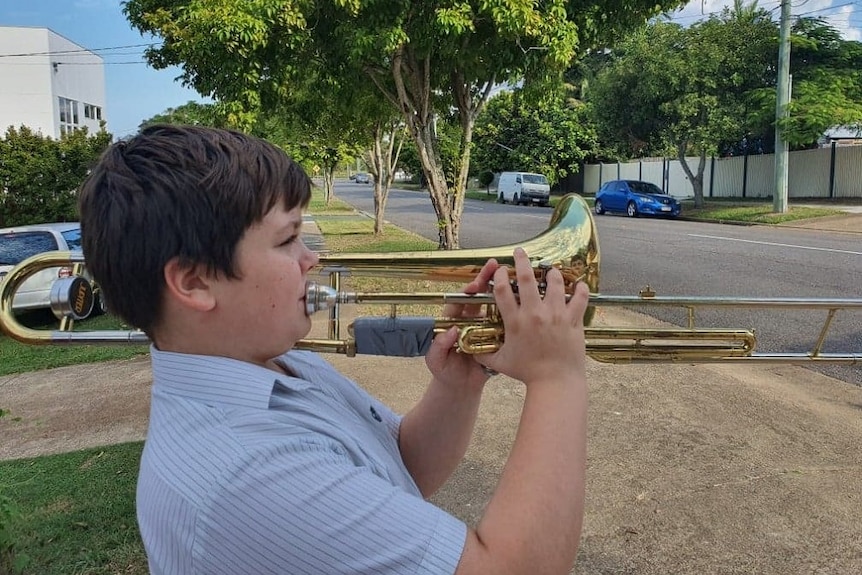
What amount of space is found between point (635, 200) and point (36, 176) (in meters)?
17.0

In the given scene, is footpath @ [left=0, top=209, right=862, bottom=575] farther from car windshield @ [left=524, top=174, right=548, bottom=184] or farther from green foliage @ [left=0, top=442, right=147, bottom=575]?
car windshield @ [left=524, top=174, right=548, bottom=184]

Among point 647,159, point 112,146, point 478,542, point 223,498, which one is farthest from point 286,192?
point 647,159

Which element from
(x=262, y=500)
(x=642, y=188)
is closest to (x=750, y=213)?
(x=642, y=188)

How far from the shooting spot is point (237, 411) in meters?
0.95

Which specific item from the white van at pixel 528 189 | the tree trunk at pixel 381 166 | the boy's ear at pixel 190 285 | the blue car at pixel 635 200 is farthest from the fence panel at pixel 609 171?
the boy's ear at pixel 190 285

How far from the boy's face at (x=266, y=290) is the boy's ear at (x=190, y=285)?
0.02m

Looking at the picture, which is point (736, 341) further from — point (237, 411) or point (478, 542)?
point (237, 411)

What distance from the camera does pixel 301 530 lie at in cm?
86

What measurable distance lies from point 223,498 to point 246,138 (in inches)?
21.2

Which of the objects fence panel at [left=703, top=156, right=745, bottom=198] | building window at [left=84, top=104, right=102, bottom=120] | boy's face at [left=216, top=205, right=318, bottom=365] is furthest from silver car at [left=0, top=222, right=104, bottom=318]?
building window at [left=84, top=104, right=102, bottom=120]

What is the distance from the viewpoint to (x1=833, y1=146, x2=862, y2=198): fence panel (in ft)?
72.4

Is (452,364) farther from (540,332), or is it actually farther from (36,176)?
(36,176)

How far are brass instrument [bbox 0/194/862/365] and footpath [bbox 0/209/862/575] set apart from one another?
862 millimetres

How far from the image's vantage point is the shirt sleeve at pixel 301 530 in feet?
2.81
